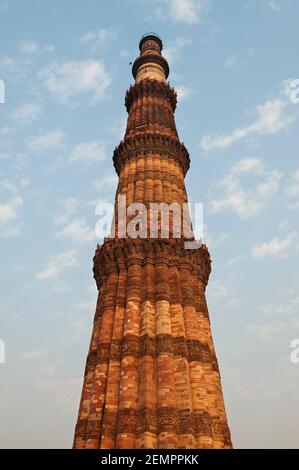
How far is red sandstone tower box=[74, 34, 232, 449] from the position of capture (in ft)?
56.0

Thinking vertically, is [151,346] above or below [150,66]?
below

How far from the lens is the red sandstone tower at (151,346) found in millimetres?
17078

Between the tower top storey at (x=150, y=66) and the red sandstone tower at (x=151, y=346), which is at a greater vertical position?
the tower top storey at (x=150, y=66)

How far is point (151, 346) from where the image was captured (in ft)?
62.8

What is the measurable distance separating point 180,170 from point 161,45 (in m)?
19.6

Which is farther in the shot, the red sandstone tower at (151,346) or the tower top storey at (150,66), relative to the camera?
the tower top storey at (150,66)

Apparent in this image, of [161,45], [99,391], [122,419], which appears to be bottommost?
[122,419]

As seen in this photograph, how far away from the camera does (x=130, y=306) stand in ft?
67.9

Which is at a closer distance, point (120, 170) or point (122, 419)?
point (122, 419)

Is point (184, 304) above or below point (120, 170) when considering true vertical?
below

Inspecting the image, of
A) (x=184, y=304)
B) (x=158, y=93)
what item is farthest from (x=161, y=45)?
(x=184, y=304)

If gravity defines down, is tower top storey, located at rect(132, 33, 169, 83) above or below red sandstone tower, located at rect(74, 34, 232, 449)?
above
